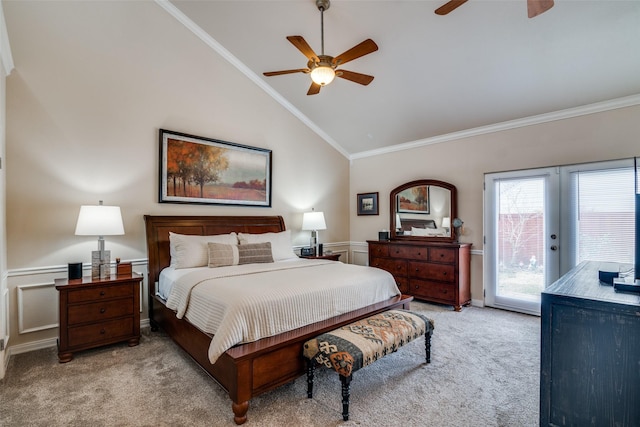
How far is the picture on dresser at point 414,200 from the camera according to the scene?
510cm

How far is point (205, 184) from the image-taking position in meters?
4.25

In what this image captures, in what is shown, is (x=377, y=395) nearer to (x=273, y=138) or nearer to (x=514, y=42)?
(x=514, y=42)

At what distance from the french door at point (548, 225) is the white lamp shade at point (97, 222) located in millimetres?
4755

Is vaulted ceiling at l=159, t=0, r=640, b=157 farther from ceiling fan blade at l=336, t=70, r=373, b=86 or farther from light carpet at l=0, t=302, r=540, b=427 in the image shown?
light carpet at l=0, t=302, r=540, b=427

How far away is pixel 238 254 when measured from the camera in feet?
11.8

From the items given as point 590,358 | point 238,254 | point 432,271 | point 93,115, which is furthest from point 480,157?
point 93,115

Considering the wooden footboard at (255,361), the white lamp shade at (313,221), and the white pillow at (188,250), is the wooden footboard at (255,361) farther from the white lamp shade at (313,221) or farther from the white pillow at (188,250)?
the white lamp shade at (313,221)

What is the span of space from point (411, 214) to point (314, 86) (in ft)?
9.51

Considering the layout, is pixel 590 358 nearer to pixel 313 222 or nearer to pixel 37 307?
pixel 313 222

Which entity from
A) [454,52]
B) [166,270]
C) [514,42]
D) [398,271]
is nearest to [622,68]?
[514,42]

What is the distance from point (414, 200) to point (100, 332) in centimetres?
463

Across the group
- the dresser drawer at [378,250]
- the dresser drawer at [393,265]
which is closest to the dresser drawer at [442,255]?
the dresser drawer at [393,265]

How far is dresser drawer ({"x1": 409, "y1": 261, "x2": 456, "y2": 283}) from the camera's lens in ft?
14.3

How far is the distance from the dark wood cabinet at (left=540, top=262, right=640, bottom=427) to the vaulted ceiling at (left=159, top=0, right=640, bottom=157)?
103 inches
